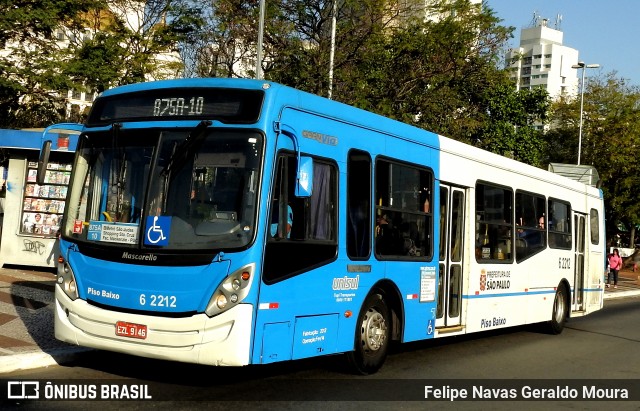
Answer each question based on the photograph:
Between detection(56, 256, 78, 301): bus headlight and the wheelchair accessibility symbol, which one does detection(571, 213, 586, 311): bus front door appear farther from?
detection(56, 256, 78, 301): bus headlight

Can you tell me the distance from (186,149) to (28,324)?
4.81 metres

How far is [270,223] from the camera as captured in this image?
24.5ft

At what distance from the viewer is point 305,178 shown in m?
7.54

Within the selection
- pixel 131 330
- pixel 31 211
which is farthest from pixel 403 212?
pixel 31 211

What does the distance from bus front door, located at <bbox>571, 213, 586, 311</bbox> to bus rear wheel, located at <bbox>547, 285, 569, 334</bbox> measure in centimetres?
64

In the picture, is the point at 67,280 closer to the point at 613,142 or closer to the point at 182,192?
the point at 182,192

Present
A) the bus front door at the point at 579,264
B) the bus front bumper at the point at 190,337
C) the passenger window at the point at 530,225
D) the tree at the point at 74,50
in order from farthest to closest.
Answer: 1. the tree at the point at 74,50
2. the bus front door at the point at 579,264
3. the passenger window at the point at 530,225
4. the bus front bumper at the point at 190,337

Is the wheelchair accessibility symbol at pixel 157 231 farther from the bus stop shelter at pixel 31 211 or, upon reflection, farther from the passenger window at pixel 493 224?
the bus stop shelter at pixel 31 211

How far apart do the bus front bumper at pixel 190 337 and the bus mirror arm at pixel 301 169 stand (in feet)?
3.94

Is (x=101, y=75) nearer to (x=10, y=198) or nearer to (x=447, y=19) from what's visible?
(x=10, y=198)


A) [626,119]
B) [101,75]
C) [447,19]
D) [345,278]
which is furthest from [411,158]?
[626,119]

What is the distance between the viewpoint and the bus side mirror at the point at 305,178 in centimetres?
749

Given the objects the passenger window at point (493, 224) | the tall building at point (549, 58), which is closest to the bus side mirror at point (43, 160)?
the passenger window at point (493, 224)

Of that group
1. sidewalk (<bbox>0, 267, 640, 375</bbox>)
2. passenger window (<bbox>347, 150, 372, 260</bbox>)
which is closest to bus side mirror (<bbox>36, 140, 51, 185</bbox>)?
sidewalk (<bbox>0, 267, 640, 375</bbox>)
